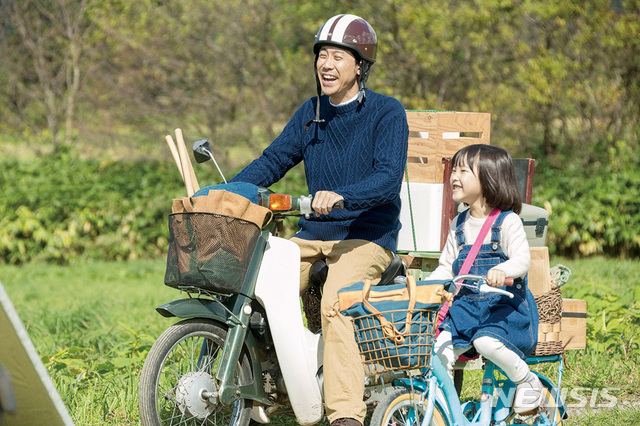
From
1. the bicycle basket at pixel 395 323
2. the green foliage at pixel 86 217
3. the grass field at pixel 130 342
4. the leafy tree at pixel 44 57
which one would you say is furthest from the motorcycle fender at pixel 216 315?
the leafy tree at pixel 44 57

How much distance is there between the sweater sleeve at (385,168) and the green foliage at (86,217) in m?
6.45

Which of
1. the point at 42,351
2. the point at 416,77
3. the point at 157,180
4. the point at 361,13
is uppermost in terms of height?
the point at 361,13

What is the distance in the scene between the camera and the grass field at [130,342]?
13.7ft

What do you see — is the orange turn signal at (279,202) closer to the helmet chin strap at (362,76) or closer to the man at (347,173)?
the man at (347,173)

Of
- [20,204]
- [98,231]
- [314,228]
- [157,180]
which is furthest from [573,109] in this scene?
[314,228]

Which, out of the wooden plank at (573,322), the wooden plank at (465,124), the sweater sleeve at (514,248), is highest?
the wooden plank at (465,124)

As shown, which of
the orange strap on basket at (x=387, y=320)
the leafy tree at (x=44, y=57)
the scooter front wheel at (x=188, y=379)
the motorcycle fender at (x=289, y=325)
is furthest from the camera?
the leafy tree at (x=44, y=57)

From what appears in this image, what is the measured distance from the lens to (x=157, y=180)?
393 inches

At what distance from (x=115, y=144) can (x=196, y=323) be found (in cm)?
976

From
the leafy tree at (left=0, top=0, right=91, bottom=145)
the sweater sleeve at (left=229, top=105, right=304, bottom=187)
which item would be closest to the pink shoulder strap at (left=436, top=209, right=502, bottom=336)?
the sweater sleeve at (left=229, top=105, right=304, bottom=187)

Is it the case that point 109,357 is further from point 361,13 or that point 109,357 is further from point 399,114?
point 361,13

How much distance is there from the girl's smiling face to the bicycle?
333 millimetres

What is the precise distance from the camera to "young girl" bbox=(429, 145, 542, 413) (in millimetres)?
3227

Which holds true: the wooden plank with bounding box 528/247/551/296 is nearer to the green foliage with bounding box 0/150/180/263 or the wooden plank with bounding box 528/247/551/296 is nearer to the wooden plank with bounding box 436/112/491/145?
the wooden plank with bounding box 436/112/491/145
